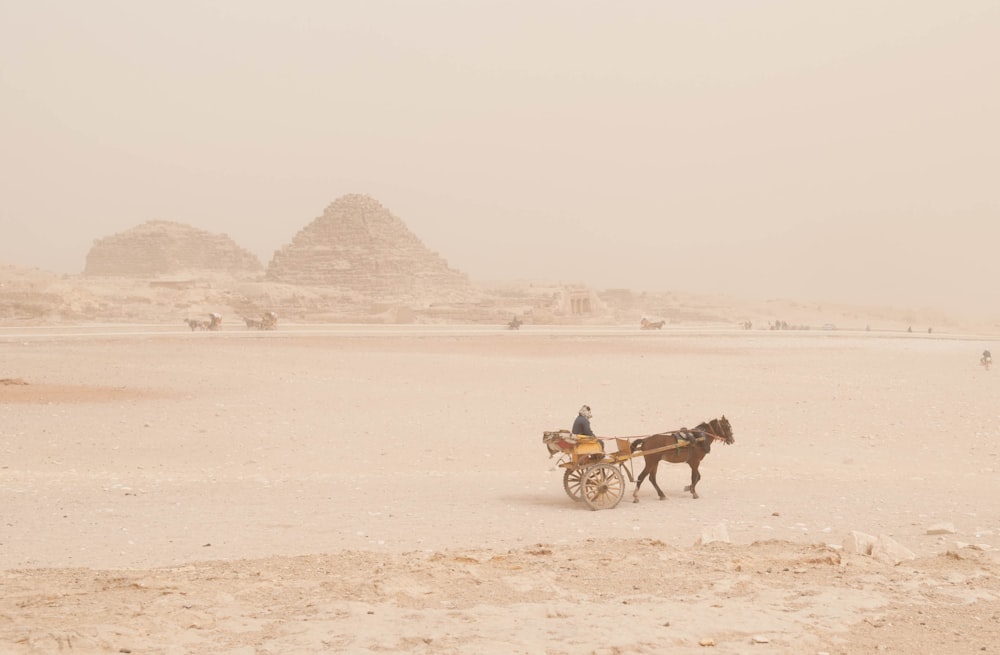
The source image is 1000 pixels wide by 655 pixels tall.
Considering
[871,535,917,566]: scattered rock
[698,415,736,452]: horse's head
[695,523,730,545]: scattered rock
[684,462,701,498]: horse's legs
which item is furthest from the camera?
[698,415,736,452]: horse's head

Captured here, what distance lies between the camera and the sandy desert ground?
4.73m

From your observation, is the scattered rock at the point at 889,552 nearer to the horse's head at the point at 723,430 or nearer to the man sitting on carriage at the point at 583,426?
the horse's head at the point at 723,430

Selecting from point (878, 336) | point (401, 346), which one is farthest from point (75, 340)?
point (878, 336)

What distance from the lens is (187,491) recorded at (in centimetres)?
923

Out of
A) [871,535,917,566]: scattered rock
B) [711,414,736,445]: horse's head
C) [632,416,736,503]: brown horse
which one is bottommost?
[871,535,917,566]: scattered rock

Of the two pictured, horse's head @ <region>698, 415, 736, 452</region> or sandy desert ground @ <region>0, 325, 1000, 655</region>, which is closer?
sandy desert ground @ <region>0, 325, 1000, 655</region>

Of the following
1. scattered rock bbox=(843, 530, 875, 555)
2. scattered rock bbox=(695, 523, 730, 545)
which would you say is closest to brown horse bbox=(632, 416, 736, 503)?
scattered rock bbox=(695, 523, 730, 545)

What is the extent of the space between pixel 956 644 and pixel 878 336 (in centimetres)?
4342

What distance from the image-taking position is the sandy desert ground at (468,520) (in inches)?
186

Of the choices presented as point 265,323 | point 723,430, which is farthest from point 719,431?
point 265,323

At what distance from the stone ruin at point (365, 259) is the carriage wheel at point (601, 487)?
191 feet

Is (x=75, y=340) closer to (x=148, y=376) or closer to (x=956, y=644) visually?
(x=148, y=376)

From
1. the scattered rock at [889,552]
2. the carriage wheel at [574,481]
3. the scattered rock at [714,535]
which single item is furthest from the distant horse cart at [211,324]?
the scattered rock at [889,552]

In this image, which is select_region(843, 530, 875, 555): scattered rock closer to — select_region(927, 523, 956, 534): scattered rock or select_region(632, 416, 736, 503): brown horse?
select_region(927, 523, 956, 534): scattered rock
